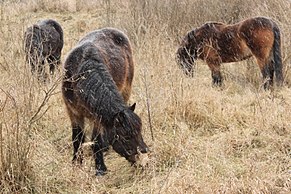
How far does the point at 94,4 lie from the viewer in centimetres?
1580

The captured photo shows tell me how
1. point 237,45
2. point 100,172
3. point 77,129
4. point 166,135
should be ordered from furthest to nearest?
point 237,45 < point 166,135 < point 77,129 < point 100,172

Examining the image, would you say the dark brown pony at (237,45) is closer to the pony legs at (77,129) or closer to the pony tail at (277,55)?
the pony tail at (277,55)

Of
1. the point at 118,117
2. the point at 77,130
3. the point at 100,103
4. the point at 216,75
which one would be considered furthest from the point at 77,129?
the point at 216,75

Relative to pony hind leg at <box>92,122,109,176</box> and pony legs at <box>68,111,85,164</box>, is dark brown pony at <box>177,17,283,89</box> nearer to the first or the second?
pony legs at <box>68,111,85,164</box>

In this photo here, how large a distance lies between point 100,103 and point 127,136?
386mm

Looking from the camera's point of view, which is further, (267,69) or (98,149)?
(267,69)

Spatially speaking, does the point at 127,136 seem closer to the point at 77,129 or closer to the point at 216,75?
the point at 77,129

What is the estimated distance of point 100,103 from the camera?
13.0 feet

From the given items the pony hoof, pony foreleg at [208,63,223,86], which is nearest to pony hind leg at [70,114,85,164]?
the pony hoof

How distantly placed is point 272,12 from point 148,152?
586 cm

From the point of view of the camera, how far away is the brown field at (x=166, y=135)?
3.53 metres

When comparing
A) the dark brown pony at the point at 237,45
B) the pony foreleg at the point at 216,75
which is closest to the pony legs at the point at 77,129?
the dark brown pony at the point at 237,45

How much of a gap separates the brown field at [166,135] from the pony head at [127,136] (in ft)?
0.66

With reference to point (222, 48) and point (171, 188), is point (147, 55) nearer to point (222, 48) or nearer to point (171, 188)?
point (222, 48)
